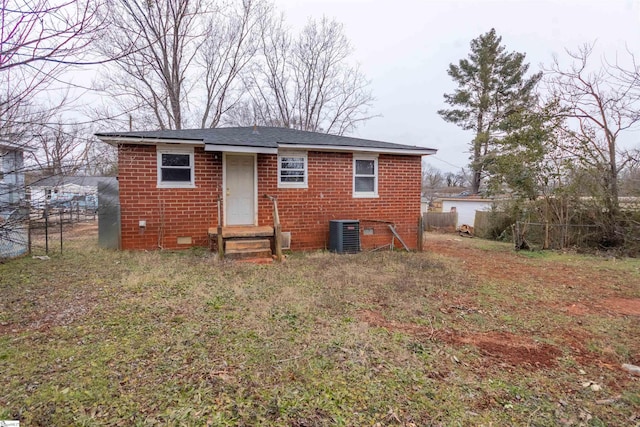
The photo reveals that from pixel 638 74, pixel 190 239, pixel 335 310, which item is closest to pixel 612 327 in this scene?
pixel 335 310

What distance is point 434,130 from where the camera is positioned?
2702 cm

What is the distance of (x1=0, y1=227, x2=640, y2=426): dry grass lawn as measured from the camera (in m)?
2.18

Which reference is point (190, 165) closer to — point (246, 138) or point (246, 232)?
point (246, 138)

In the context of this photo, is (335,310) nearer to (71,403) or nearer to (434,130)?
(71,403)

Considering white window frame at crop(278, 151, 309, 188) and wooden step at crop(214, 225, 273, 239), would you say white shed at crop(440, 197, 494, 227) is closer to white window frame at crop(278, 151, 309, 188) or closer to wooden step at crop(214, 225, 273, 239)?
white window frame at crop(278, 151, 309, 188)

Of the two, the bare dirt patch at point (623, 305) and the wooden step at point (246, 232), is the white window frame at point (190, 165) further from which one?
the bare dirt patch at point (623, 305)

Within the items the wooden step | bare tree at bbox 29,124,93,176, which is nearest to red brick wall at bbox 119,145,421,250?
the wooden step

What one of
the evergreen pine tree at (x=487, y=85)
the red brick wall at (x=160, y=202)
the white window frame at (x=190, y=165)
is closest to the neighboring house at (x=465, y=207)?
the evergreen pine tree at (x=487, y=85)

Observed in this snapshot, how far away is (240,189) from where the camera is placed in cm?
851

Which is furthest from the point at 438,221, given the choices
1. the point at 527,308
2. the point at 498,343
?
the point at 498,343

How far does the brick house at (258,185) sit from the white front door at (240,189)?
0.09 feet

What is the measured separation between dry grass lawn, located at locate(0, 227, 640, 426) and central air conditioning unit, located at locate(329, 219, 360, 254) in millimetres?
2660

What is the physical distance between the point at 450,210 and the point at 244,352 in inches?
860

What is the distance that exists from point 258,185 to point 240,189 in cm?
52
